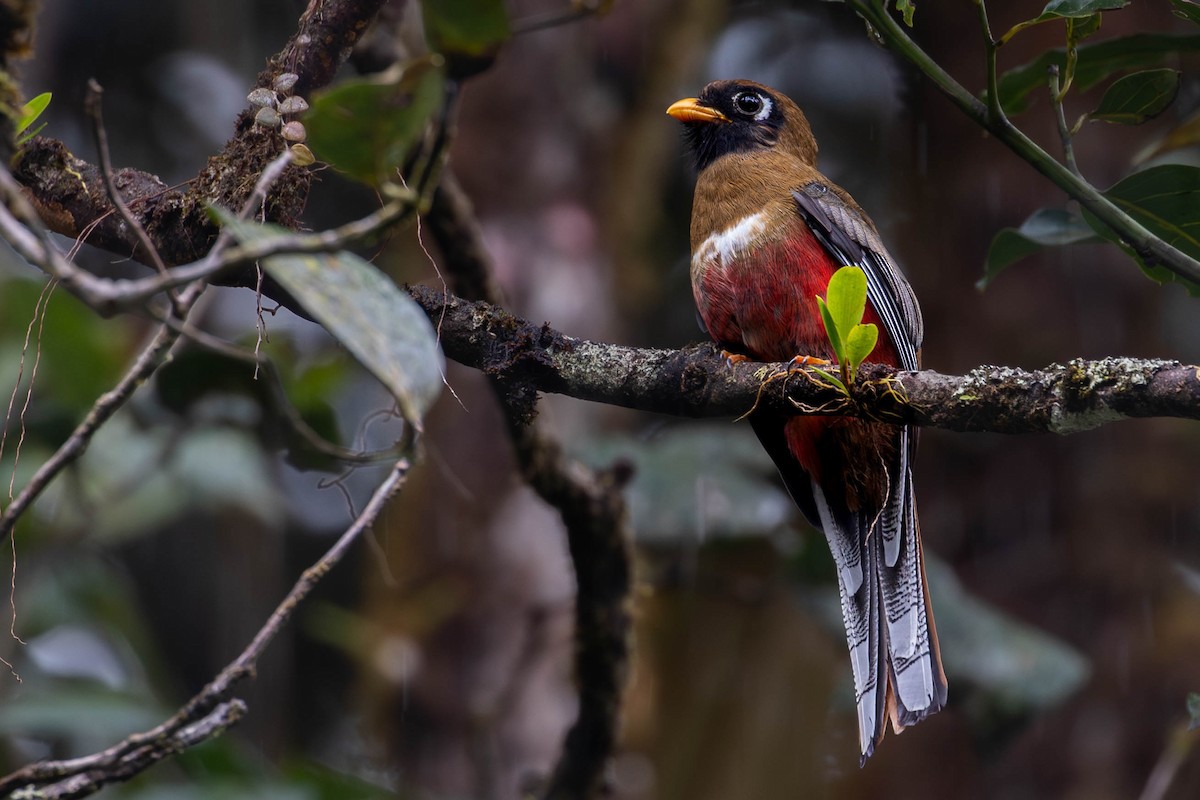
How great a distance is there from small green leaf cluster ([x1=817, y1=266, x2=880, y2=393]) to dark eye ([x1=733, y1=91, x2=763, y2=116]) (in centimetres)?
195

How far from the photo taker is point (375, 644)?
428cm

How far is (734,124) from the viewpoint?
3.53 metres

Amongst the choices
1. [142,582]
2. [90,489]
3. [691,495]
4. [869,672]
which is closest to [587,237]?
[691,495]

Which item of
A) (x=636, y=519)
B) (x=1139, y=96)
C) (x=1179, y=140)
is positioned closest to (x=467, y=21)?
(x=1139, y=96)

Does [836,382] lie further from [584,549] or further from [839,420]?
[584,549]

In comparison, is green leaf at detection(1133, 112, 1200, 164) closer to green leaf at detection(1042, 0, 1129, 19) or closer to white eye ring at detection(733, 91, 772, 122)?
green leaf at detection(1042, 0, 1129, 19)

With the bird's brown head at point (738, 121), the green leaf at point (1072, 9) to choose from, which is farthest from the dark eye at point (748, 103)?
the green leaf at point (1072, 9)

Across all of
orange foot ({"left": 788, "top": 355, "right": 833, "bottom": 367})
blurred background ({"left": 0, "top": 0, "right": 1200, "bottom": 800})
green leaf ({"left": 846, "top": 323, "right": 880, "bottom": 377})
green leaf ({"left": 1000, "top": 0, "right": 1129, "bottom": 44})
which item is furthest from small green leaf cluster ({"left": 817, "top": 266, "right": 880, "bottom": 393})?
blurred background ({"left": 0, "top": 0, "right": 1200, "bottom": 800})

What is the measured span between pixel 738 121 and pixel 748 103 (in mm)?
86

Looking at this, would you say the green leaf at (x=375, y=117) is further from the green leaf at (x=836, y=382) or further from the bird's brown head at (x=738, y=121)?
the bird's brown head at (x=738, y=121)

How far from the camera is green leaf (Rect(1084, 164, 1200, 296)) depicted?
6.87 feet

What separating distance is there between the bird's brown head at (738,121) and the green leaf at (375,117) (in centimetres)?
→ 248

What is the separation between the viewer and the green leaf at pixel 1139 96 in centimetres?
207

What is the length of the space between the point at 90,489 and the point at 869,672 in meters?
2.55
